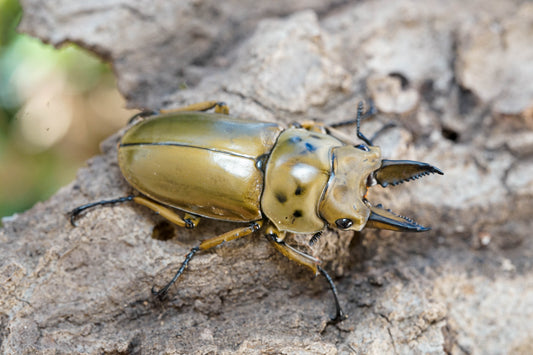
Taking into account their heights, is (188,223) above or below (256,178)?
below

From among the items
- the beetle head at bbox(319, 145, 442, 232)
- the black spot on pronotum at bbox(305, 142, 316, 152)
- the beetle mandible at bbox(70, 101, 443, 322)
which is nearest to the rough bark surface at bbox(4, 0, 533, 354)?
the beetle mandible at bbox(70, 101, 443, 322)

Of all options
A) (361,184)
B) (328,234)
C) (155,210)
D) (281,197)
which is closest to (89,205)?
(155,210)

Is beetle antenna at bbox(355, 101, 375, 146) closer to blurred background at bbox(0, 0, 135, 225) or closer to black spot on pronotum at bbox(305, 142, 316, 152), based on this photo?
black spot on pronotum at bbox(305, 142, 316, 152)

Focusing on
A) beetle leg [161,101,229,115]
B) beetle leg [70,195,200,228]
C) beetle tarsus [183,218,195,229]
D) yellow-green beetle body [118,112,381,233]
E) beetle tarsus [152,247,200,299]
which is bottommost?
beetle tarsus [152,247,200,299]

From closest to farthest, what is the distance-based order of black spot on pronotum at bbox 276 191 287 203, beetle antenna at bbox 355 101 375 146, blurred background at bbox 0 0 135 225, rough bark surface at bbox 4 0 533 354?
rough bark surface at bbox 4 0 533 354 < black spot on pronotum at bbox 276 191 287 203 < beetle antenna at bbox 355 101 375 146 < blurred background at bbox 0 0 135 225

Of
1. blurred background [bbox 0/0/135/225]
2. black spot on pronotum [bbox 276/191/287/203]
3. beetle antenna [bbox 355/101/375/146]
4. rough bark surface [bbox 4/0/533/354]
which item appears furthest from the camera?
blurred background [bbox 0/0/135/225]

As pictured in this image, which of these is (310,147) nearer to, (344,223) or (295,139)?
(295,139)

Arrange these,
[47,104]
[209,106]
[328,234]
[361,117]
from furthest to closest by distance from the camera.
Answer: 1. [47,104]
2. [361,117]
3. [209,106]
4. [328,234]
